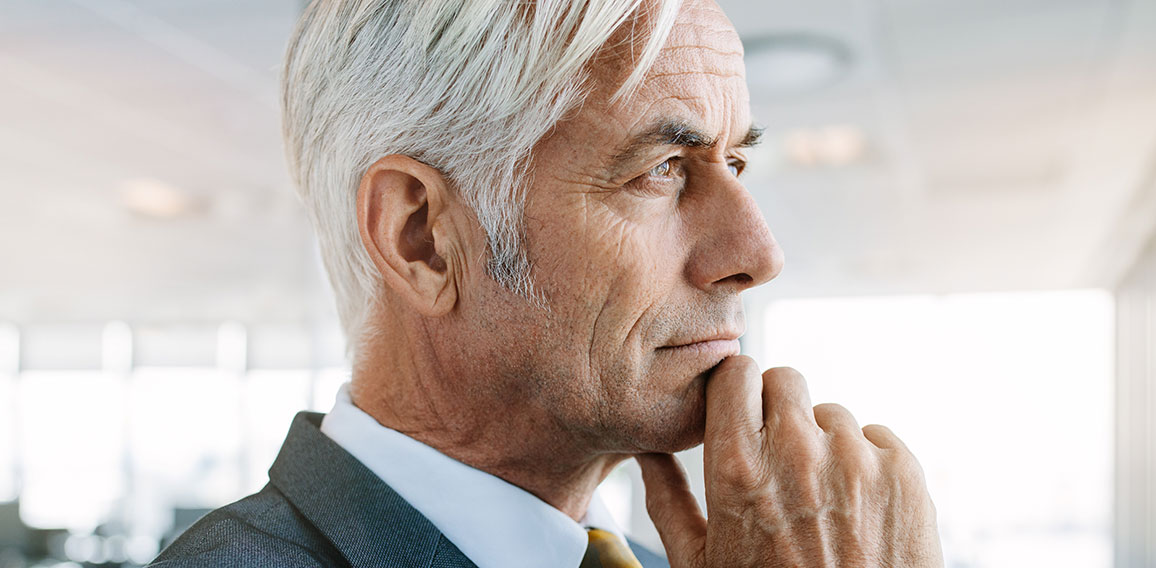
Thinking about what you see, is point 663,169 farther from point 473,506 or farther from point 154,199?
point 154,199

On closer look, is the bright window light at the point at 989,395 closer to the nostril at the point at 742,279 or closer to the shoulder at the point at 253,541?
the nostril at the point at 742,279

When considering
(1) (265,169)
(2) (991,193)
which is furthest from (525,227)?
(2) (991,193)

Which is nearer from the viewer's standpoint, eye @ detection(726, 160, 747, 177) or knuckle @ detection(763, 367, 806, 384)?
knuckle @ detection(763, 367, 806, 384)

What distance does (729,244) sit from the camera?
87 centimetres

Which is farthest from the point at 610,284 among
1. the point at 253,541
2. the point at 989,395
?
the point at 989,395

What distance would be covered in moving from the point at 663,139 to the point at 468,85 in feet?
0.64

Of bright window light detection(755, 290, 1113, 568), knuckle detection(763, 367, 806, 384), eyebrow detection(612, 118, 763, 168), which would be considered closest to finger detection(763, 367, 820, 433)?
knuckle detection(763, 367, 806, 384)

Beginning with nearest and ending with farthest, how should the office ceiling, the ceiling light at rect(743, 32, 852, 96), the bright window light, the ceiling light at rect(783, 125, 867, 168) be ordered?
the office ceiling, the ceiling light at rect(743, 32, 852, 96), the ceiling light at rect(783, 125, 867, 168), the bright window light

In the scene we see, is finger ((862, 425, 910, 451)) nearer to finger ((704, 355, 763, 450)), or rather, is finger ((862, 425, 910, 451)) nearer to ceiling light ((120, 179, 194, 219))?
finger ((704, 355, 763, 450))

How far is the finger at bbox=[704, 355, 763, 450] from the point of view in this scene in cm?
84

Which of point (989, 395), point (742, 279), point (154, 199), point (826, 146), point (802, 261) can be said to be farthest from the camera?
point (989, 395)

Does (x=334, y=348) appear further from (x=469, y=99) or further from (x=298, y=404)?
(x=469, y=99)

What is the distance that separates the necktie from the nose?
32 cm

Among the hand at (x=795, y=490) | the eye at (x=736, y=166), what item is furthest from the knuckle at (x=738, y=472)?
the eye at (x=736, y=166)
